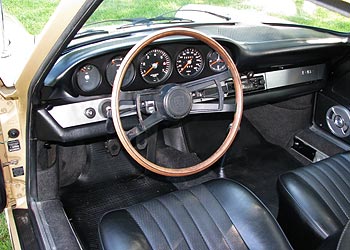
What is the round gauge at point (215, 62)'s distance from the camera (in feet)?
6.81

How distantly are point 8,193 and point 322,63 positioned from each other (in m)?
1.95

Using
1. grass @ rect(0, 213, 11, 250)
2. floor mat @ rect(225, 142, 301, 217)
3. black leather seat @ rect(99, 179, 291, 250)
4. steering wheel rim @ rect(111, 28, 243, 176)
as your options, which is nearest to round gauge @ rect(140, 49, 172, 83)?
steering wheel rim @ rect(111, 28, 243, 176)

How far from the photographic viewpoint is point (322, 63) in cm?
263

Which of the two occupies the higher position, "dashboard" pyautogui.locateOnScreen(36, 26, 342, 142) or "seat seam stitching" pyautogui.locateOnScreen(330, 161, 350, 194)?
"dashboard" pyautogui.locateOnScreen(36, 26, 342, 142)

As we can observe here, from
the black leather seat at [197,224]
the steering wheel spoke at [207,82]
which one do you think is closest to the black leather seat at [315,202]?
the black leather seat at [197,224]

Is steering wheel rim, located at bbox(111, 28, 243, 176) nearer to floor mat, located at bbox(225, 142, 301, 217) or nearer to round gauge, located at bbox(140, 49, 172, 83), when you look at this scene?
round gauge, located at bbox(140, 49, 172, 83)

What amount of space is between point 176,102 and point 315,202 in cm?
74

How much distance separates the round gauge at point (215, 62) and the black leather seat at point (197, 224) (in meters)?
0.62

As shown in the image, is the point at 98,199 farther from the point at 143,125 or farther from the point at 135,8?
the point at 135,8

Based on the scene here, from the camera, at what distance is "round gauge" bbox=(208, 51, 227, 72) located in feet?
6.81

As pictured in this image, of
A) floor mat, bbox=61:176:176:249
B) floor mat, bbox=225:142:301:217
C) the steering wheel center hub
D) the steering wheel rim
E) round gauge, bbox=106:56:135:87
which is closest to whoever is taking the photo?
the steering wheel rim

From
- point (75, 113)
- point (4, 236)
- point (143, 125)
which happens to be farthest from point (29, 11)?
point (143, 125)

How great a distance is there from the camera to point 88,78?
6.13 feet

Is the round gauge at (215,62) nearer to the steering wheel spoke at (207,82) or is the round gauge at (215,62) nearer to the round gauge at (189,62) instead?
the round gauge at (189,62)
